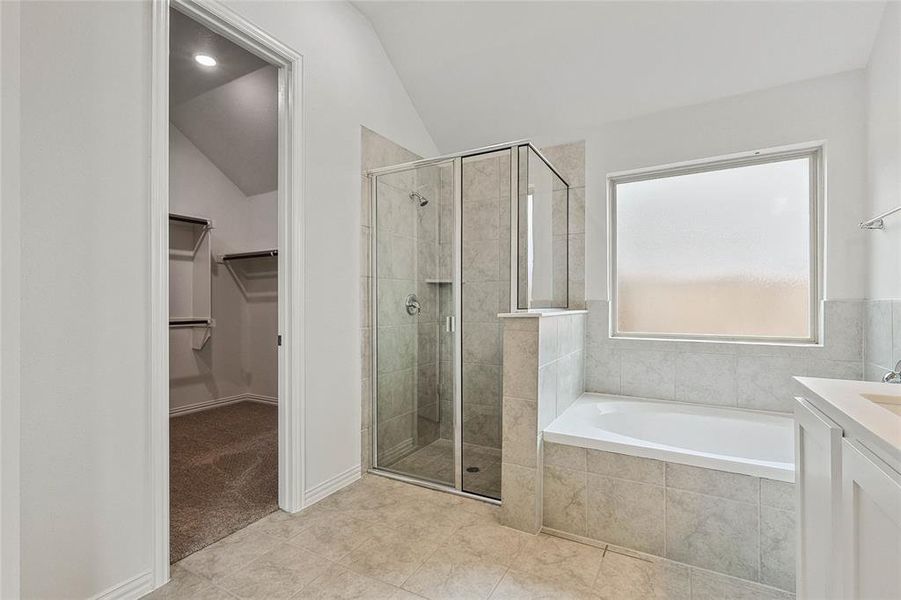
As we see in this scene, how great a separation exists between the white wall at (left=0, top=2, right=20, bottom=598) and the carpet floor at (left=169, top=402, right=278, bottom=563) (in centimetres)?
85

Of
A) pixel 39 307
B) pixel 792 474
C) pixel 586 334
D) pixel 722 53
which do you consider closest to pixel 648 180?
pixel 722 53

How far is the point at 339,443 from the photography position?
2.38 meters

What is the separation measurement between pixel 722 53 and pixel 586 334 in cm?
→ 180

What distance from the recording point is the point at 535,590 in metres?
1.53

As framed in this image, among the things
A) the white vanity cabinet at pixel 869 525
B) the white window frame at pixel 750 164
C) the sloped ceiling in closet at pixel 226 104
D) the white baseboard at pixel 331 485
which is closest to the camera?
the white vanity cabinet at pixel 869 525

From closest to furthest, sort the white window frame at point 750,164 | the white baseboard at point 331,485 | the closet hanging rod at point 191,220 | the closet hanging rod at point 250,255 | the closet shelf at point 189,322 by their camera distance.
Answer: the white baseboard at point 331,485 → the white window frame at point 750,164 → the closet hanging rod at point 191,220 → the closet shelf at point 189,322 → the closet hanging rod at point 250,255

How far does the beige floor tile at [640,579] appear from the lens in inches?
59.7

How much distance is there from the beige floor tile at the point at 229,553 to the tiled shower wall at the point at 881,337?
288cm

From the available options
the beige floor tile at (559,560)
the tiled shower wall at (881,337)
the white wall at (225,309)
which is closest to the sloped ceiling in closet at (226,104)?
the white wall at (225,309)

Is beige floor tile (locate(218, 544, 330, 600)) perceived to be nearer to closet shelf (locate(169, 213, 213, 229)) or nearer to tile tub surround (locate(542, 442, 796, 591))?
tile tub surround (locate(542, 442, 796, 591))

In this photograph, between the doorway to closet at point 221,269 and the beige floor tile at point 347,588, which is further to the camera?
the doorway to closet at point 221,269

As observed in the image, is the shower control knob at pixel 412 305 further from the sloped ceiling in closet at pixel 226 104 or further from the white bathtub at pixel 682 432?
the sloped ceiling in closet at pixel 226 104

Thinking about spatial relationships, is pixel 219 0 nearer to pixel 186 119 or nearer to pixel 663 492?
pixel 186 119

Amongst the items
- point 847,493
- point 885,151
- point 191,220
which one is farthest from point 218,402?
point 885,151
